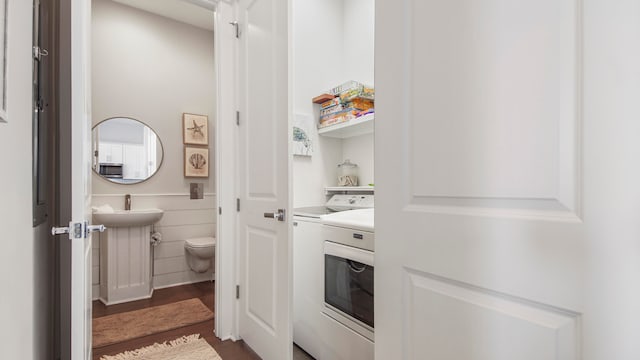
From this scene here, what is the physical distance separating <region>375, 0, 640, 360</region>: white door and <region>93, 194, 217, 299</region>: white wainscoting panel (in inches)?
124

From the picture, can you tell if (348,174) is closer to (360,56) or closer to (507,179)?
(360,56)

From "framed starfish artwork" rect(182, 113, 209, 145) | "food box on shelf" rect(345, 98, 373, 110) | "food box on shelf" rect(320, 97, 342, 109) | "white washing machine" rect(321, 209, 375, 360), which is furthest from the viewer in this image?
"framed starfish artwork" rect(182, 113, 209, 145)

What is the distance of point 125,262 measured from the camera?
3062mm

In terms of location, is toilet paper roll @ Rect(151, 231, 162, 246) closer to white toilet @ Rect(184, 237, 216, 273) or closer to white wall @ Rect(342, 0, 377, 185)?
white toilet @ Rect(184, 237, 216, 273)

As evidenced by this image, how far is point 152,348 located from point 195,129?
2.36 metres

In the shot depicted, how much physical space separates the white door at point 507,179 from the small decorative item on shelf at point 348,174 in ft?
5.27

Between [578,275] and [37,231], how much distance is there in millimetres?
1589

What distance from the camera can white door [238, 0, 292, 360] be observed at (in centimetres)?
170

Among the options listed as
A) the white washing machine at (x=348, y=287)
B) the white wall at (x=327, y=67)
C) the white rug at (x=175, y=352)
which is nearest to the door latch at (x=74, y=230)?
the white washing machine at (x=348, y=287)

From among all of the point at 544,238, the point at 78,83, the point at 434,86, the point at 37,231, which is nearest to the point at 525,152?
the point at 544,238

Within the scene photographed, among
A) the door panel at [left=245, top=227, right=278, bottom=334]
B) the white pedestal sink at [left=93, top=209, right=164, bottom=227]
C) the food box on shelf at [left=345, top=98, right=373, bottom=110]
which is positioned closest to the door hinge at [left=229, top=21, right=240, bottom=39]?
the food box on shelf at [left=345, top=98, right=373, bottom=110]

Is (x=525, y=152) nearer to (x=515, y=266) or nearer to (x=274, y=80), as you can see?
(x=515, y=266)

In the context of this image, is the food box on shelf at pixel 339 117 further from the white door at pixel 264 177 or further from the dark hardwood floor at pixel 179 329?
the dark hardwood floor at pixel 179 329

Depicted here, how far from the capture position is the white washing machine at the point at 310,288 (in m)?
1.83
